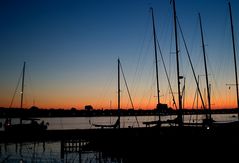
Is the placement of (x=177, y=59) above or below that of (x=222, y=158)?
above

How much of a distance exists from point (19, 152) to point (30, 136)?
4752 millimetres

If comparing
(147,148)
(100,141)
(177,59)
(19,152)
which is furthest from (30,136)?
(177,59)

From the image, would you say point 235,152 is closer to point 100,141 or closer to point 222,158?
point 222,158

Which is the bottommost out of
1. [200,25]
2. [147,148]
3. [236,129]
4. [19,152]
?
[19,152]

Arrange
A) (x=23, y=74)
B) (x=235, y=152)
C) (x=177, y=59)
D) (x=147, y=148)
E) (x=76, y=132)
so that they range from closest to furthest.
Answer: (x=235, y=152) < (x=147, y=148) < (x=177, y=59) < (x=76, y=132) < (x=23, y=74)

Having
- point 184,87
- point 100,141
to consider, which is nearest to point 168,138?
point 100,141

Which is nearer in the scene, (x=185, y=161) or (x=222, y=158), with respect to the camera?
(x=222, y=158)

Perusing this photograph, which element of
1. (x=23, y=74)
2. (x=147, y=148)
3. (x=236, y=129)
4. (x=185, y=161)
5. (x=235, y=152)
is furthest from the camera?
(x=23, y=74)

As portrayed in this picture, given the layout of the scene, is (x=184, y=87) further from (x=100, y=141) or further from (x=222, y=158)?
(x=222, y=158)

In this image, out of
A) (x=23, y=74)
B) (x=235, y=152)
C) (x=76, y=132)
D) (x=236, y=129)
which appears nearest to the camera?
(x=235, y=152)

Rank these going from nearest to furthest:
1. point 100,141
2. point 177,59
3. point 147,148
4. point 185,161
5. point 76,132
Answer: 1. point 185,161
2. point 147,148
3. point 177,59
4. point 100,141
5. point 76,132

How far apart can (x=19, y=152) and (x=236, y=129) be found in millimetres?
31253

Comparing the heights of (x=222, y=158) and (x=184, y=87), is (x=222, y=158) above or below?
below

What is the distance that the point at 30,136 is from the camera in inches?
1791
